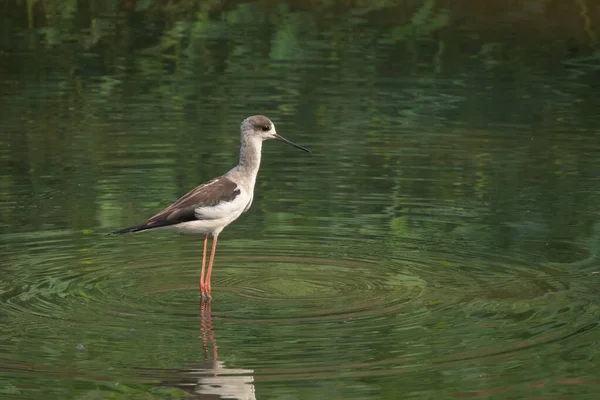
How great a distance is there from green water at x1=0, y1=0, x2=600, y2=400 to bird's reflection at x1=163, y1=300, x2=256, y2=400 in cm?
2

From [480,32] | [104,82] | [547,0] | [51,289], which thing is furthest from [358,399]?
[547,0]

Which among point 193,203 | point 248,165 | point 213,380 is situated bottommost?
point 213,380

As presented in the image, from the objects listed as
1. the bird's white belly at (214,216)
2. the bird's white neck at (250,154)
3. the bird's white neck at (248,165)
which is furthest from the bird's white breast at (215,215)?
the bird's white neck at (250,154)

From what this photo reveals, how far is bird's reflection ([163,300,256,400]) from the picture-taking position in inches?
321

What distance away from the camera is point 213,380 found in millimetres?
8445

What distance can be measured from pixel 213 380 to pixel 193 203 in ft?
→ 7.91

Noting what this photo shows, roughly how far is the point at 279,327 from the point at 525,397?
74.9 inches

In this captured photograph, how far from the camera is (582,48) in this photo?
24.7 metres

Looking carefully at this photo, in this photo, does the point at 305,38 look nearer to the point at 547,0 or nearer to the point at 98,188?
the point at 547,0

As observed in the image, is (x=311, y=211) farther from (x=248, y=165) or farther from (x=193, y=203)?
(x=193, y=203)

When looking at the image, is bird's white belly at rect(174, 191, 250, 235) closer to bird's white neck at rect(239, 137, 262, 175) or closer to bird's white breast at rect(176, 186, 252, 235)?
bird's white breast at rect(176, 186, 252, 235)

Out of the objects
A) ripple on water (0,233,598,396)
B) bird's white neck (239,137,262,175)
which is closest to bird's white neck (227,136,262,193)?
bird's white neck (239,137,262,175)

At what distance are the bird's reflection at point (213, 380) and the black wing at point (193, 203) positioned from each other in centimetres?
159

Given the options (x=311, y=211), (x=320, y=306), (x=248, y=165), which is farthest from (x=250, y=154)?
(x=311, y=211)
